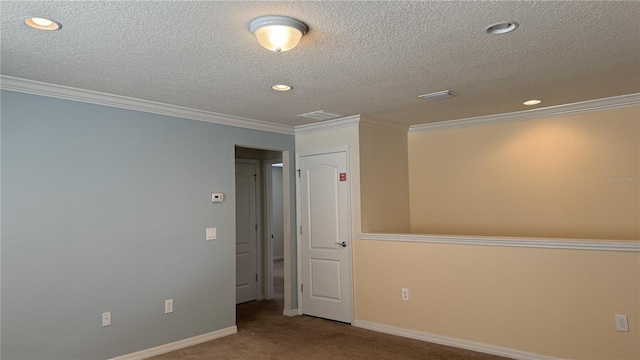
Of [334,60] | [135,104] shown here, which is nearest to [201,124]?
[135,104]

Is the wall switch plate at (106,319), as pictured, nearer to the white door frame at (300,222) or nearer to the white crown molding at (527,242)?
the white door frame at (300,222)

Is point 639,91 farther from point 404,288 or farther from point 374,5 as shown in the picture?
point 374,5

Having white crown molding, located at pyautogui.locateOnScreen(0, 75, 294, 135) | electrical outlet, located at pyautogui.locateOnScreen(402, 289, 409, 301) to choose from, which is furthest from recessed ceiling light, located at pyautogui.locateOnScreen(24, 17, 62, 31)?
electrical outlet, located at pyautogui.locateOnScreen(402, 289, 409, 301)

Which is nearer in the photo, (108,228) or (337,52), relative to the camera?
(337,52)

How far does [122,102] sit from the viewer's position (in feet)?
13.0

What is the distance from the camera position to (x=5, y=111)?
333cm

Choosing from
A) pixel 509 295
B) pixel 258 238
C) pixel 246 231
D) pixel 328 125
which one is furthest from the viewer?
pixel 258 238

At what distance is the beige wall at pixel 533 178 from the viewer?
428 centimetres

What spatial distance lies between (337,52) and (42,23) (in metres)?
1.68

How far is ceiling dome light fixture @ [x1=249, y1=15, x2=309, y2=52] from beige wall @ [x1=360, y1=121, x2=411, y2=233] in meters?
2.69

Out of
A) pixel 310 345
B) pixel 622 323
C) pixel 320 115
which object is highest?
pixel 320 115

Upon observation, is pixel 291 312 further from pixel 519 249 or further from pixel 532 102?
pixel 532 102

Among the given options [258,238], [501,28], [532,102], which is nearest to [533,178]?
[532,102]

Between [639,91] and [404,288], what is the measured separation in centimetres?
289
